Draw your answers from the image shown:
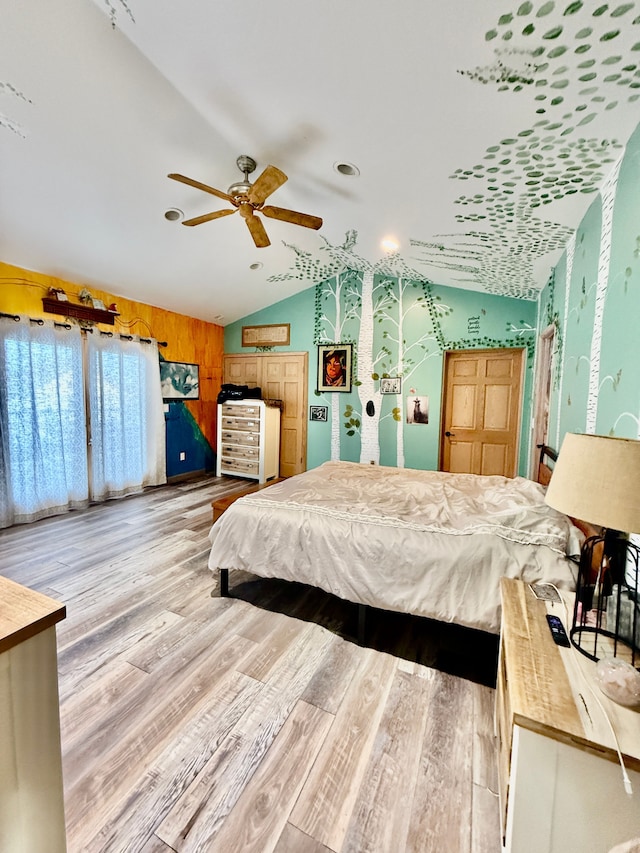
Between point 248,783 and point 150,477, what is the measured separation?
4.20m

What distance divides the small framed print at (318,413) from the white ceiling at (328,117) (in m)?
2.48

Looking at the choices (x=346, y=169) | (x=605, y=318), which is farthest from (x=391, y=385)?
(x=605, y=318)

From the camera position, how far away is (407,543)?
1834 millimetres

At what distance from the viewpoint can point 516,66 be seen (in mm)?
1302

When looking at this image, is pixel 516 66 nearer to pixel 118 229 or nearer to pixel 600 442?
pixel 600 442

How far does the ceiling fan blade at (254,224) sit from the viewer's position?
253 cm

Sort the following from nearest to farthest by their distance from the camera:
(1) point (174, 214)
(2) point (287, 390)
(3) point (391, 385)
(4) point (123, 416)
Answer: (1) point (174, 214) < (4) point (123, 416) < (3) point (391, 385) < (2) point (287, 390)

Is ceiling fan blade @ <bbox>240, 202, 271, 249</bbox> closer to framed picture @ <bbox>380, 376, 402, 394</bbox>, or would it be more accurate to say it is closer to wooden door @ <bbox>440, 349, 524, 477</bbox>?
framed picture @ <bbox>380, 376, 402, 394</bbox>

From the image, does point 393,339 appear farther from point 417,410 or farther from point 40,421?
point 40,421

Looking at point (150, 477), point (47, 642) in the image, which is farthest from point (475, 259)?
point (150, 477)

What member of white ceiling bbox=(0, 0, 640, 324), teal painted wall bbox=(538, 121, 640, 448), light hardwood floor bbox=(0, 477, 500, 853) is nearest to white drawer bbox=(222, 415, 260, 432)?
white ceiling bbox=(0, 0, 640, 324)

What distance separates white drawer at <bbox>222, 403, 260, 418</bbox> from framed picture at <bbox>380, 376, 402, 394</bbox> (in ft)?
5.97

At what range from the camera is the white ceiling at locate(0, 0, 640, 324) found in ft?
4.17

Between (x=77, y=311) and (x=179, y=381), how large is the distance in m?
1.61
